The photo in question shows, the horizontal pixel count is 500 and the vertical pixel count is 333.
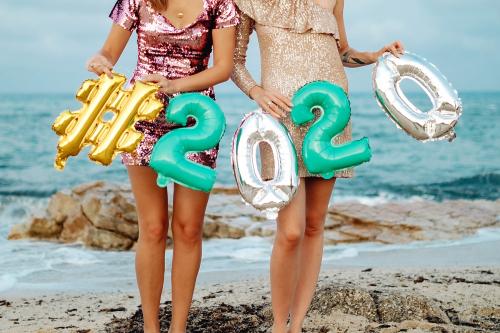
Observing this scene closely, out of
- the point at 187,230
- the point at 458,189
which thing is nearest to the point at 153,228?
the point at 187,230

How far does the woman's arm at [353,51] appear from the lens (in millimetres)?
3400

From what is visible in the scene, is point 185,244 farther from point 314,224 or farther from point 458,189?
point 458,189

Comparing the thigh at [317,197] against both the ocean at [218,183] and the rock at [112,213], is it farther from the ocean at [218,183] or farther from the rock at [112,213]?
the rock at [112,213]

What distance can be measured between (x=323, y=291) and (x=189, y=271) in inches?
46.0

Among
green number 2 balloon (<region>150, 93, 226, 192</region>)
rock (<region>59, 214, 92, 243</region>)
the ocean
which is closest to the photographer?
green number 2 balloon (<region>150, 93, 226, 192</region>)

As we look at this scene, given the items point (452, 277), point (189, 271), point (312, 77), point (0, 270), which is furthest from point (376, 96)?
point (0, 270)

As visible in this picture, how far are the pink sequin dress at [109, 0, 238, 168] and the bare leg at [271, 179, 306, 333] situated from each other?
0.45m

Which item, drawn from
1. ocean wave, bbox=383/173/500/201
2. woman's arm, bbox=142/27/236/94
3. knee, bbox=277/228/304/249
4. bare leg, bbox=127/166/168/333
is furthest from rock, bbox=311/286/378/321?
ocean wave, bbox=383/173/500/201

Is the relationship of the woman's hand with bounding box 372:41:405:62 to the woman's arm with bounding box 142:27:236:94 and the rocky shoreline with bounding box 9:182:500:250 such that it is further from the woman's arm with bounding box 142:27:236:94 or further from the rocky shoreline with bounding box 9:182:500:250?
the rocky shoreline with bounding box 9:182:500:250

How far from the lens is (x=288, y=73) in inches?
126

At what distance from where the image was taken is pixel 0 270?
6328 mm

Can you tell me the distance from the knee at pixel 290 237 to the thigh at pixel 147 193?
557 mm

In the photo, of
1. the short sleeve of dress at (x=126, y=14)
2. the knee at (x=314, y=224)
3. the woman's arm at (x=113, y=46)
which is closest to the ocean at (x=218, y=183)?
the knee at (x=314, y=224)

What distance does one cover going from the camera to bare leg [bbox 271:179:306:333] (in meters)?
3.12
